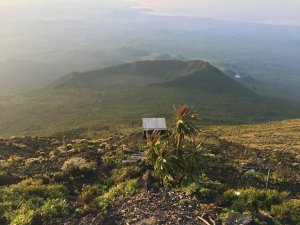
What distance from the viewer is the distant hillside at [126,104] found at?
11794 centimetres

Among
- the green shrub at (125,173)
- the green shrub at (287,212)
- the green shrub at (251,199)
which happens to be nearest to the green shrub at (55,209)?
the green shrub at (125,173)

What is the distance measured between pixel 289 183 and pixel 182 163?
8.98 m

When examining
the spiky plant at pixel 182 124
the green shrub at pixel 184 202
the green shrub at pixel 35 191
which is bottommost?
the green shrub at pixel 35 191

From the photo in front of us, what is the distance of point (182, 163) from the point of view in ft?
72.0

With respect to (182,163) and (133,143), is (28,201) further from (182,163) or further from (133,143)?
(133,143)

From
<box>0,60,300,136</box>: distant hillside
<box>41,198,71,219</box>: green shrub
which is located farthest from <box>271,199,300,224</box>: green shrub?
<box>0,60,300,136</box>: distant hillside

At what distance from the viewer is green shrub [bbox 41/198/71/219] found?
764 inches

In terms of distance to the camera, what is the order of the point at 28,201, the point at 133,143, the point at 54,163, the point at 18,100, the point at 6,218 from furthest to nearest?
the point at 18,100 < the point at 133,143 < the point at 54,163 < the point at 28,201 < the point at 6,218

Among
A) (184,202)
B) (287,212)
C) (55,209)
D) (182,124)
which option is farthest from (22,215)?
A: (287,212)

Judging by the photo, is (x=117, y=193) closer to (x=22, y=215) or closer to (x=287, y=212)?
(x=22, y=215)

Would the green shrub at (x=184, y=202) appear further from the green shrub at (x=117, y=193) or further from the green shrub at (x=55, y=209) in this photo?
the green shrub at (x=55, y=209)

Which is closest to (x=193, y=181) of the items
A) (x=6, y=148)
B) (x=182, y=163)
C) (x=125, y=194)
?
(x=182, y=163)

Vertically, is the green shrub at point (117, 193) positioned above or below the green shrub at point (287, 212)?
above

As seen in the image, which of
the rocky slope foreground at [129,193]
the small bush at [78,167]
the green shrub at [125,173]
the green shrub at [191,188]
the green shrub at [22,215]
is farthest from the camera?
the small bush at [78,167]
